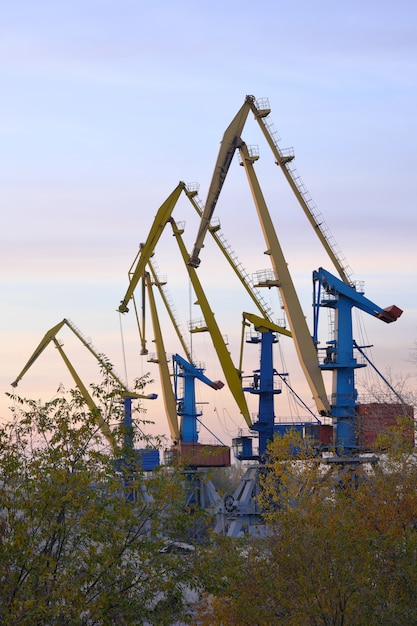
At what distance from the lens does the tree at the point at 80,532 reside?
21828mm

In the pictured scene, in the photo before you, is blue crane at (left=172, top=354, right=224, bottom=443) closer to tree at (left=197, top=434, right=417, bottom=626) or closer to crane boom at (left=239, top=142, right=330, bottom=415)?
crane boom at (left=239, top=142, right=330, bottom=415)

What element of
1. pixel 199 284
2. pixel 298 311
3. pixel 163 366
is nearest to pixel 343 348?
pixel 298 311

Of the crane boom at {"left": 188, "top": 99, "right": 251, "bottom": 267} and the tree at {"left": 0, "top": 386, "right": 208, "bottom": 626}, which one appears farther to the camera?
the crane boom at {"left": 188, "top": 99, "right": 251, "bottom": 267}

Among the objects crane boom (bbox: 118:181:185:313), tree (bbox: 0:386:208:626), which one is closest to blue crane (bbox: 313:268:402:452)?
crane boom (bbox: 118:181:185:313)

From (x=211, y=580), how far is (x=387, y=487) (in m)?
17.6

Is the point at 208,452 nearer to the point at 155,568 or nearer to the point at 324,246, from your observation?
the point at 155,568

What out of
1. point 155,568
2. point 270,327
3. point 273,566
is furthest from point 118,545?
point 270,327

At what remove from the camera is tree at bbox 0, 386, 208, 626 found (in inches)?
859

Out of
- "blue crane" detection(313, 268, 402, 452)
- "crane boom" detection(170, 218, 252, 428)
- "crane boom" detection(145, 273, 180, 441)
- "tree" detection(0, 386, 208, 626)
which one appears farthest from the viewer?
"crane boom" detection(145, 273, 180, 441)

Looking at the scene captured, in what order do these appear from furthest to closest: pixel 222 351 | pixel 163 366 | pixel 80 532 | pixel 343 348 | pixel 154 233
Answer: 1. pixel 163 366
2. pixel 154 233
3. pixel 222 351
4. pixel 343 348
5. pixel 80 532

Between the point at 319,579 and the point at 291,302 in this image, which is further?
the point at 291,302

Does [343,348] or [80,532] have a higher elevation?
[343,348]

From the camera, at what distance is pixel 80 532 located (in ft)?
76.6

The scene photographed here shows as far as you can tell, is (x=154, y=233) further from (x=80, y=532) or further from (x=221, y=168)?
(x=80, y=532)
